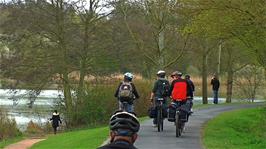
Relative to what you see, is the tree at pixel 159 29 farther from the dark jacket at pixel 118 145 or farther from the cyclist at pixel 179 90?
the dark jacket at pixel 118 145

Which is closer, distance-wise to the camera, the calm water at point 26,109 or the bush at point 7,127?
the bush at point 7,127

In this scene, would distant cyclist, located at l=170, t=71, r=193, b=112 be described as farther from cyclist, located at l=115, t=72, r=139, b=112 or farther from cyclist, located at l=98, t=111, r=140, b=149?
cyclist, located at l=98, t=111, r=140, b=149

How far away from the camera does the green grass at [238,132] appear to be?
50.6 feet

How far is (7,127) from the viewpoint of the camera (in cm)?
3419

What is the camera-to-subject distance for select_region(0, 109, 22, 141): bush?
33719 millimetres

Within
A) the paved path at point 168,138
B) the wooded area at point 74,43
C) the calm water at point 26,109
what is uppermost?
the wooded area at point 74,43

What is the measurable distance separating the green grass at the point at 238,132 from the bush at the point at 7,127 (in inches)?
533

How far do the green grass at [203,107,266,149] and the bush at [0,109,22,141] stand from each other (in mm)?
13550

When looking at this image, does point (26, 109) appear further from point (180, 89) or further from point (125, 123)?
point (125, 123)

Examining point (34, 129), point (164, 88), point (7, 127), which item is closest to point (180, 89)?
point (164, 88)

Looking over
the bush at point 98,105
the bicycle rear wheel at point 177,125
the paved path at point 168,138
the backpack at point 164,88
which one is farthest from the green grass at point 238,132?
the bush at point 98,105

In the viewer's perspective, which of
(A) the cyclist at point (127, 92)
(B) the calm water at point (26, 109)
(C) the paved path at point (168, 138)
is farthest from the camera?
(B) the calm water at point (26, 109)

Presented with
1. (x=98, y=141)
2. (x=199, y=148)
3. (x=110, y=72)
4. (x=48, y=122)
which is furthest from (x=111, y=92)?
(x=199, y=148)

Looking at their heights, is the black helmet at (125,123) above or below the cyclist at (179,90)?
above
